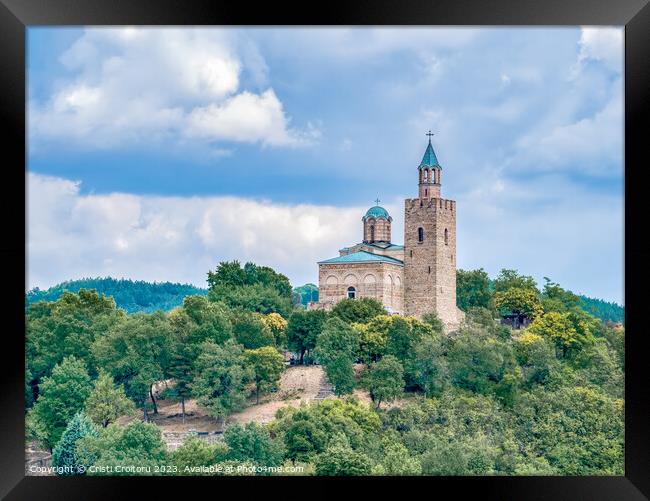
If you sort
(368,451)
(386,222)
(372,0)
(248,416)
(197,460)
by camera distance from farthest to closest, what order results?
1. (386,222)
2. (248,416)
3. (368,451)
4. (197,460)
5. (372,0)

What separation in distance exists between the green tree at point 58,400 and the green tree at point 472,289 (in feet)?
30.2

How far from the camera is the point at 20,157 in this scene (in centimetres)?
394

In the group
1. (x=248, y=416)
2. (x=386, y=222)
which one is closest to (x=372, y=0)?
(x=248, y=416)

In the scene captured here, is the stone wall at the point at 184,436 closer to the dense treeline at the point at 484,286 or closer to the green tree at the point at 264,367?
the green tree at the point at 264,367

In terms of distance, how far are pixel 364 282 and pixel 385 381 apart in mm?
3424

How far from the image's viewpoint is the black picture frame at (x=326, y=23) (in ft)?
12.6

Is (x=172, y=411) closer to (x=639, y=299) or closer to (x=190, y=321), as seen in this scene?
(x=190, y=321)

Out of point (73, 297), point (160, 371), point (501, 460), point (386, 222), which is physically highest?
point (386, 222)

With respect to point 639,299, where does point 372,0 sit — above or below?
above

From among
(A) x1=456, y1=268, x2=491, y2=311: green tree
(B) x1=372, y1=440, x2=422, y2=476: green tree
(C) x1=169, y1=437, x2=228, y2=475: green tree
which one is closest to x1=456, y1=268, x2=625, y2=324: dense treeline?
(A) x1=456, y1=268, x2=491, y2=311: green tree

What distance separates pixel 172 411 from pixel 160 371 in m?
0.86

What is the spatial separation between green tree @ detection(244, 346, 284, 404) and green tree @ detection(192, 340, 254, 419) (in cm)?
17

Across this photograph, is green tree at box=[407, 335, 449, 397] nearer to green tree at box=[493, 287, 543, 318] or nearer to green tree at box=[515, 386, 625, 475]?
green tree at box=[515, 386, 625, 475]

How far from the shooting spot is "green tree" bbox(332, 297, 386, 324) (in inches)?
885
